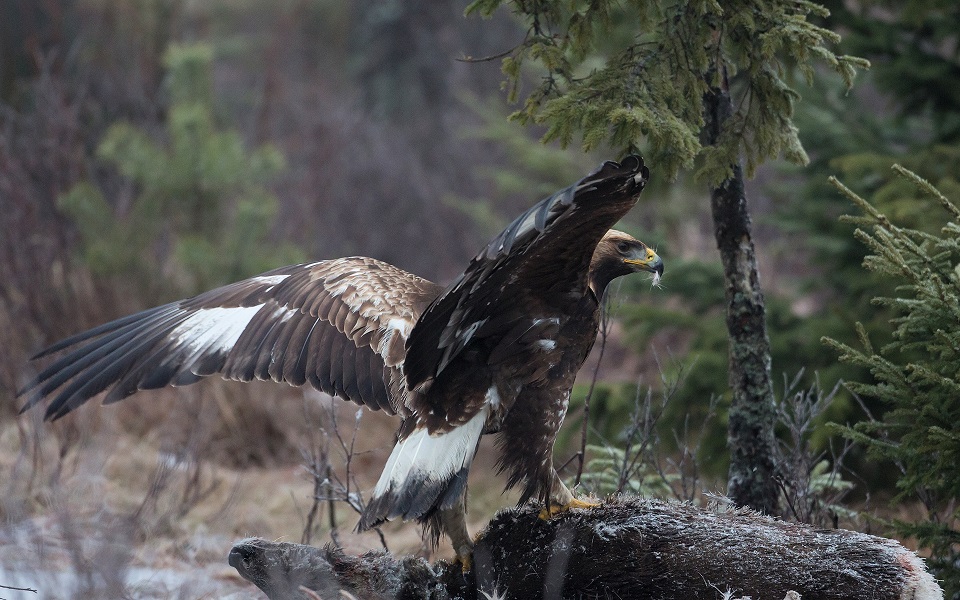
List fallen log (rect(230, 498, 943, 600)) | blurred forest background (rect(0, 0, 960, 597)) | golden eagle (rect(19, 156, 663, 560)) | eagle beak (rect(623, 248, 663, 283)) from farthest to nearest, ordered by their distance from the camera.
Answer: blurred forest background (rect(0, 0, 960, 597)) < eagle beak (rect(623, 248, 663, 283)) < golden eagle (rect(19, 156, 663, 560)) < fallen log (rect(230, 498, 943, 600))

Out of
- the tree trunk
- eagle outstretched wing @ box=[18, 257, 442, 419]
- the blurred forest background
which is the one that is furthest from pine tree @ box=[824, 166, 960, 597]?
eagle outstretched wing @ box=[18, 257, 442, 419]

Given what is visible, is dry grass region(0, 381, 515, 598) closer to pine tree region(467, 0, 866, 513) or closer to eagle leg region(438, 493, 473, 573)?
eagle leg region(438, 493, 473, 573)

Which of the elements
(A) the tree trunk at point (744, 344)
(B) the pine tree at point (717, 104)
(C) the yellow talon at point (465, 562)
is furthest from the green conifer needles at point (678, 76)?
(C) the yellow talon at point (465, 562)

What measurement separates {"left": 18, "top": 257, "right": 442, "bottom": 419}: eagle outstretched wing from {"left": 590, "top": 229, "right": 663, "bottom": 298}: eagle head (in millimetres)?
717

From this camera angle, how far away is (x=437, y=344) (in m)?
3.72

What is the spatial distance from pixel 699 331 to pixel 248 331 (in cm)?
398

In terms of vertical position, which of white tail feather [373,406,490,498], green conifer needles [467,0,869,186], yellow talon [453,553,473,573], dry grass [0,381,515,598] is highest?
green conifer needles [467,0,869,186]

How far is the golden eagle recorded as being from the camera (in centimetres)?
344

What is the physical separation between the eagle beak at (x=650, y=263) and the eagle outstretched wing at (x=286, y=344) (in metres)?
0.87

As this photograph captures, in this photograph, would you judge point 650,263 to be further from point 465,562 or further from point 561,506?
point 465,562

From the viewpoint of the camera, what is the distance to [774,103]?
3.89 meters

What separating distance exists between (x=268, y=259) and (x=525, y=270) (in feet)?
17.5

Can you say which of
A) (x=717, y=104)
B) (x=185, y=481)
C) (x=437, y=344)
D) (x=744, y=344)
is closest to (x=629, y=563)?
(x=437, y=344)

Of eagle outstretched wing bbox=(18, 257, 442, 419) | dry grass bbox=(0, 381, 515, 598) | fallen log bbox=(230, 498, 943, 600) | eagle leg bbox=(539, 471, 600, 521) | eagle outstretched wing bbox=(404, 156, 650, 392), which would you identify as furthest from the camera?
dry grass bbox=(0, 381, 515, 598)
